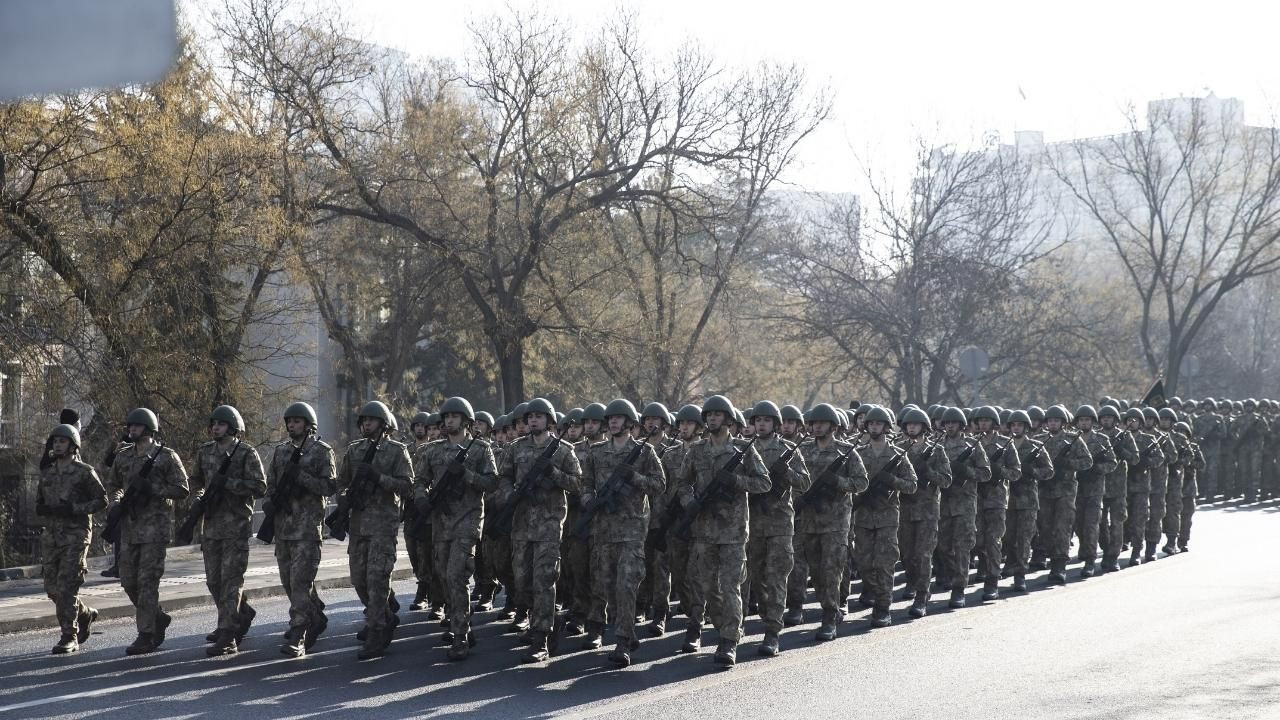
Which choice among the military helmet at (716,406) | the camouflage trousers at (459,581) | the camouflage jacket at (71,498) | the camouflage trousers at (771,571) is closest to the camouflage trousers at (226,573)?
the camouflage jacket at (71,498)

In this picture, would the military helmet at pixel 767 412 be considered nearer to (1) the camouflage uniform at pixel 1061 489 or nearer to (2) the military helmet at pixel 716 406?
(2) the military helmet at pixel 716 406

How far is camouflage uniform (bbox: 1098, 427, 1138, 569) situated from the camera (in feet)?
64.9

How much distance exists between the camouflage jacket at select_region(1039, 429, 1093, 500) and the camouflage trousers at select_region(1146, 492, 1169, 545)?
291cm

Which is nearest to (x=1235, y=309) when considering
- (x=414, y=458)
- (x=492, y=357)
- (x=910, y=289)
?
(x=910, y=289)

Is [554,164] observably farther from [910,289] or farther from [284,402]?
[910,289]

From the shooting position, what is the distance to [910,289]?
36.2 m

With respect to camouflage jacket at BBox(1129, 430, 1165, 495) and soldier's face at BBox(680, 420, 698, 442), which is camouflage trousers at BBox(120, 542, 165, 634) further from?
camouflage jacket at BBox(1129, 430, 1165, 495)

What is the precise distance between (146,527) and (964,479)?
28.0 feet

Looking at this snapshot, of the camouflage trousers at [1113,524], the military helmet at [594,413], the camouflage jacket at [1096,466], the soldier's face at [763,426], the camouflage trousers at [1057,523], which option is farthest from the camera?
the camouflage trousers at [1113,524]

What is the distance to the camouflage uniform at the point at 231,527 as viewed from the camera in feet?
39.5

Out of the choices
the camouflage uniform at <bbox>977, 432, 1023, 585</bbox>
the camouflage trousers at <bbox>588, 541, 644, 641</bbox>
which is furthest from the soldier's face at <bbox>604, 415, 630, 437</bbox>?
the camouflage uniform at <bbox>977, 432, 1023, 585</bbox>

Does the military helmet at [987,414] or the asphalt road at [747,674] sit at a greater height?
the military helmet at [987,414]

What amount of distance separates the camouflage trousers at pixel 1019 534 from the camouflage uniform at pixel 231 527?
9.44 m

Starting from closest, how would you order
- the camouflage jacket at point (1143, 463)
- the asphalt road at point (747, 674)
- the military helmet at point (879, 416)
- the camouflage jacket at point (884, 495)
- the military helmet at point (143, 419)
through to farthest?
the asphalt road at point (747, 674) < the military helmet at point (143, 419) < the camouflage jacket at point (884, 495) < the military helmet at point (879, 416) < the camouflage jacket at point (1143, 463)
